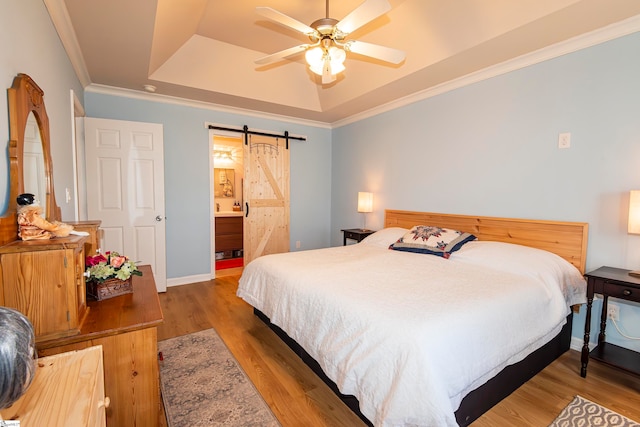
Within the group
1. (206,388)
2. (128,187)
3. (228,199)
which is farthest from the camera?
(228,199)

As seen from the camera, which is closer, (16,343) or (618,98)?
→ (16,343)

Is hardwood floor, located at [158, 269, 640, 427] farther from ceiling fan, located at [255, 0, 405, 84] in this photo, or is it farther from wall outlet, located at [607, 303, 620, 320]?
ceiling fan, located at [255, 0, 405, 84]

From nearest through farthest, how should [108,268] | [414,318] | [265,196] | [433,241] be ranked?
[414,318] < [108,268] < [433,241] < [265,196]

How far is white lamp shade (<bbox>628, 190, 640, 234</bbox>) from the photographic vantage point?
1.98 m

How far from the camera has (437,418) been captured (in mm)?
1262

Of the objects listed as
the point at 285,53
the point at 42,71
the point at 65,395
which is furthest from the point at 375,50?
the point at 65,395

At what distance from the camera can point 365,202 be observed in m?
4.32

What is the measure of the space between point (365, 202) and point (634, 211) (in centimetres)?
274

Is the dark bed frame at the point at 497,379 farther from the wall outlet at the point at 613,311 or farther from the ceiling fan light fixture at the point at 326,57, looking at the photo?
the ceiling fan light fixture at the point at 326,57

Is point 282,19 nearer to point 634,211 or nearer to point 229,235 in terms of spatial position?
point 634,211

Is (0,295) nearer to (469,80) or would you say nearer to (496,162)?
(496,162)

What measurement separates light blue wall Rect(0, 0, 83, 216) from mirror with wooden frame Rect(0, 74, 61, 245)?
25 mm

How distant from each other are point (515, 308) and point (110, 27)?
11.2 ft

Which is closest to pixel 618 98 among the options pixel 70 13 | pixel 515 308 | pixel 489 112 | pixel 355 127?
pixel 489 112
